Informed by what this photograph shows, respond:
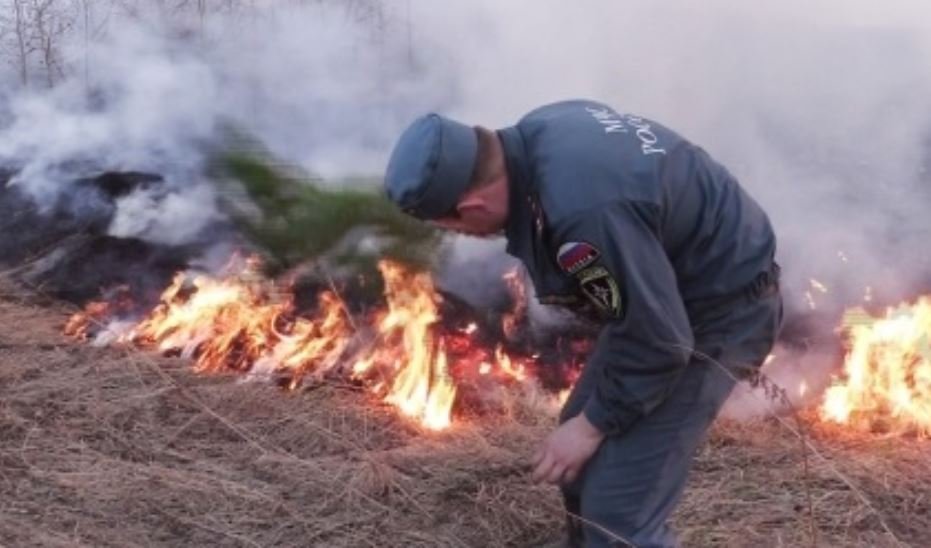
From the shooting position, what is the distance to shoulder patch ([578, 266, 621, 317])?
2627mm

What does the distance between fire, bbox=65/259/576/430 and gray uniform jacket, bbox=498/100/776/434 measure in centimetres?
204

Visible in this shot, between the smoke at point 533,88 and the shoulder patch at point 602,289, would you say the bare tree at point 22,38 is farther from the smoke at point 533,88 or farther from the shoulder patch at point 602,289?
the shoulder patch at point 602,289

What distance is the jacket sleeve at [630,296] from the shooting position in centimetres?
260

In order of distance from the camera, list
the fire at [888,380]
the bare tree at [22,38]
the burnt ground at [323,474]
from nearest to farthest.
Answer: the burnt ground at [323,474]
the fire at [888,380]
the bare tree at [22,38]

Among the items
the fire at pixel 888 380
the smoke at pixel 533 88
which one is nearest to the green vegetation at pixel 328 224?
the smoke at pixel 533 88

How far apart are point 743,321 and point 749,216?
290 mm

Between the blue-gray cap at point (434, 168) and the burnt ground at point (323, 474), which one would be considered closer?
the blue-gray cap at point (434, 168)

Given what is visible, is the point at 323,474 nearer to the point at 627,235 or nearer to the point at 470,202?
the point at 470,202

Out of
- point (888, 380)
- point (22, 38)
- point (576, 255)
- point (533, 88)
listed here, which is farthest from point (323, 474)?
point (22, 38)

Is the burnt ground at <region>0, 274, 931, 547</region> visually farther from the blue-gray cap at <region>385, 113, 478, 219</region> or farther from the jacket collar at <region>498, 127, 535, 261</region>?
the blue-gray cap at <region>385, 113, 478, 219</region>

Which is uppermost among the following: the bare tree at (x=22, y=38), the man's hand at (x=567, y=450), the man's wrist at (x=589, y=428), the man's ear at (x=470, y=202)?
the man's ear at (x=470, y=202)

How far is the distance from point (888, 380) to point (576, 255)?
9.47 ft

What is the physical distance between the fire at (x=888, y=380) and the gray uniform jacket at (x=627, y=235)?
6.93 feet

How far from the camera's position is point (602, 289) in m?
2.66
